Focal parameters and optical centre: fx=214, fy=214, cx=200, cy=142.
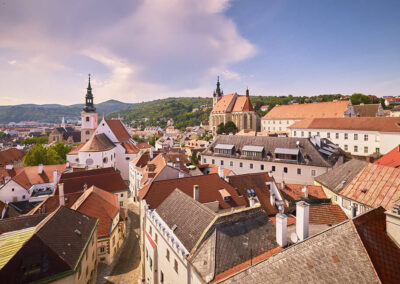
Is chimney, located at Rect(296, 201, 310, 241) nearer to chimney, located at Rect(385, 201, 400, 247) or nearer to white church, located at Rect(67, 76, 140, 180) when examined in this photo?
chimney, located at Rect(385, 201, 400, 247)

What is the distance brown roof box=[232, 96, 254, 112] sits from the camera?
8950cm

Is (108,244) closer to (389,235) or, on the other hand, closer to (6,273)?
(6,273)

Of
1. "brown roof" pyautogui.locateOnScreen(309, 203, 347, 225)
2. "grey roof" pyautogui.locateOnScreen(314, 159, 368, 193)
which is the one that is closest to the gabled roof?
"brown roof" pyautogui.locateOnScreen(309, 203, 347, 225)

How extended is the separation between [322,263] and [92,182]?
30.7m

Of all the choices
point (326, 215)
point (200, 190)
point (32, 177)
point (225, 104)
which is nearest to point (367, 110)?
point (225, 104)

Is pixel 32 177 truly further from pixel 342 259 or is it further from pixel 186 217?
pixel 342 259

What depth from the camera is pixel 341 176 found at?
69.9ft

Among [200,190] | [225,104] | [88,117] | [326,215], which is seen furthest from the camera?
[225,104]

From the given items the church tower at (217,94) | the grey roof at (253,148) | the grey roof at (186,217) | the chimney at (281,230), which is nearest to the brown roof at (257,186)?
the grey roof at (186,217)

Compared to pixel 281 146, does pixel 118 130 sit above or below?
above

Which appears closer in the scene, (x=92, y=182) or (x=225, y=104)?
(x=92, y=182)

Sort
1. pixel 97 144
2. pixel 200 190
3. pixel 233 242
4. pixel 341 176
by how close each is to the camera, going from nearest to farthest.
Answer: pixel 233 242 < pixel 200 190 < pixel 341 176 < pixel 97 144

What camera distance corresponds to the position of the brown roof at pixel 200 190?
1850 cm

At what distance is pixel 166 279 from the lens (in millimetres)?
13391
